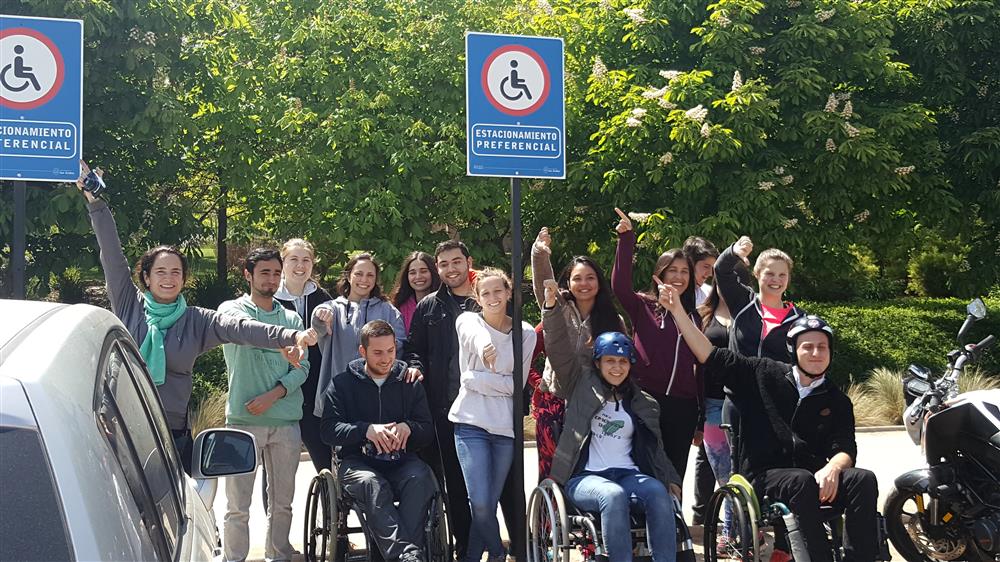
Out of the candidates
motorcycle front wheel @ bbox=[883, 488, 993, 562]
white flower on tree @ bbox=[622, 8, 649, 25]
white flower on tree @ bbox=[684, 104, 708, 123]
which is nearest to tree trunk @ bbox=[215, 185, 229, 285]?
white flower on tree @ bbox=[622, 8, 649, 25]

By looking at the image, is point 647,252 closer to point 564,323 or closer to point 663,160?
point 663,160

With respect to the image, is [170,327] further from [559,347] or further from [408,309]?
[559,347]

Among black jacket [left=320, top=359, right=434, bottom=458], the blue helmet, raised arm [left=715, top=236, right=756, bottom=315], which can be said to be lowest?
black jacket [left=320, top=359, right=434, bottom=458]

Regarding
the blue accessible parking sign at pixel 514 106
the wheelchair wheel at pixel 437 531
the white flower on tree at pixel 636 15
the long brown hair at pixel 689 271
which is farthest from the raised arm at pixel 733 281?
the white flower on tree at pixel 636 15

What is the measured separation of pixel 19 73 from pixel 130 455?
12.8ft

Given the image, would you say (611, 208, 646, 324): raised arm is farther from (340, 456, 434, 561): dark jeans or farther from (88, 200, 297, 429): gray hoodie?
(88, 200, 297, 429): gray hoodie

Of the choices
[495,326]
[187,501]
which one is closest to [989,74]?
[495,326]

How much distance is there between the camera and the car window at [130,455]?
7.70ft

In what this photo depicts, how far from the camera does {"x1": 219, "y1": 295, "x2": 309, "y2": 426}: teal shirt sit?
21.6 ft

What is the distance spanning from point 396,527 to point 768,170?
1142 centimetres

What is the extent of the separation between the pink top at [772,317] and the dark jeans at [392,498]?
2331 mm

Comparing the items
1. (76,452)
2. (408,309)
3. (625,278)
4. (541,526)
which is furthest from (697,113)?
(76,452)

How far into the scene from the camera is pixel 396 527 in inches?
225

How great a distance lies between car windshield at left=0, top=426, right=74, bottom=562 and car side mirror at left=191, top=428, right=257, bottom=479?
155 centimetres
